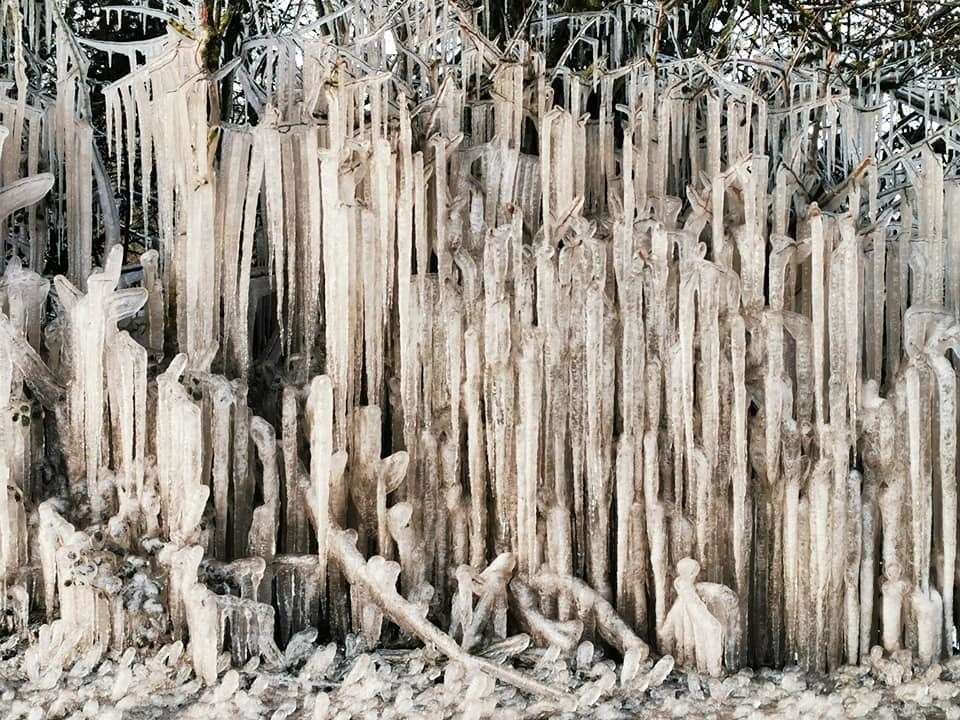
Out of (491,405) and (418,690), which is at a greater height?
(491,405)

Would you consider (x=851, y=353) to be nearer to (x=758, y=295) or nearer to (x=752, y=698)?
(x=758, y=295)

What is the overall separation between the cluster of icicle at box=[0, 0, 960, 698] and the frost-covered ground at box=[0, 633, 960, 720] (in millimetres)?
110

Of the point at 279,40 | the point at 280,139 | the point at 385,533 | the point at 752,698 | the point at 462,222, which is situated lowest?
the point at 752,698

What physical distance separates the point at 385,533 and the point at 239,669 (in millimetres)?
756

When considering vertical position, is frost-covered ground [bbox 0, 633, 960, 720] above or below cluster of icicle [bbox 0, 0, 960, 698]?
below

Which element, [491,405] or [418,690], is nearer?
[418,690]

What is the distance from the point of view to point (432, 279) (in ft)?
14.3

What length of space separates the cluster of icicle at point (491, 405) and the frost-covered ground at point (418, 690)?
4.3 inches

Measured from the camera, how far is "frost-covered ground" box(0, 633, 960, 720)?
3.67m

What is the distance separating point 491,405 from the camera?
14.0 feet

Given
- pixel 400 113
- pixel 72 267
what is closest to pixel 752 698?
pixel 400 113

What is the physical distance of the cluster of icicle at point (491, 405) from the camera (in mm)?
4105

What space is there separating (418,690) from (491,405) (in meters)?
1.13

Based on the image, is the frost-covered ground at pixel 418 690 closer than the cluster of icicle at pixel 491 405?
Yes
